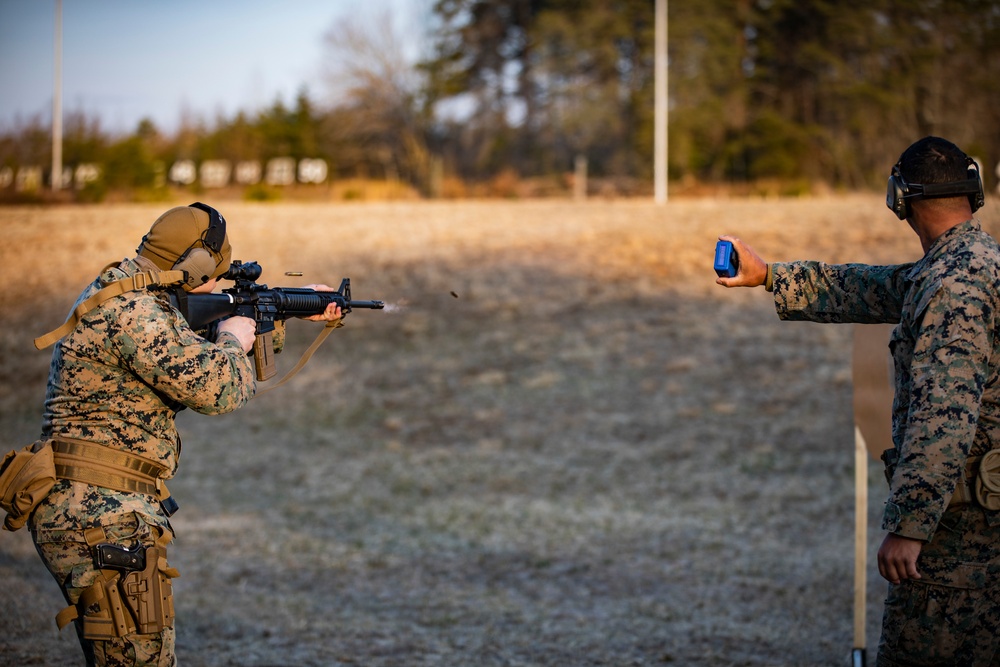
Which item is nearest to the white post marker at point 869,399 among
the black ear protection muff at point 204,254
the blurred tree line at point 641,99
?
the black ear protection muff at point 204,254

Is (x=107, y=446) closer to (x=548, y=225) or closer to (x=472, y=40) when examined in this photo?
(x=548, y=225)

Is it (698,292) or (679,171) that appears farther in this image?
(679,171)

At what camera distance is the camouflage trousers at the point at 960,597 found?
3.15 meters

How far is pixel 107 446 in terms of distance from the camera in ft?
11.4

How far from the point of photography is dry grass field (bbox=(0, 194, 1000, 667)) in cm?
648

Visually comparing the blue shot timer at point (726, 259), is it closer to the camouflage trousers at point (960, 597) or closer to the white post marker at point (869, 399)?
the camouflage trousers at point (960, 597)

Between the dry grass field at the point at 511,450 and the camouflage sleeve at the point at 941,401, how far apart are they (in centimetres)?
310

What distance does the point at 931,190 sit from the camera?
3.30 meters

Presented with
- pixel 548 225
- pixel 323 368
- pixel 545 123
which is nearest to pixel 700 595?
pixel 323 368

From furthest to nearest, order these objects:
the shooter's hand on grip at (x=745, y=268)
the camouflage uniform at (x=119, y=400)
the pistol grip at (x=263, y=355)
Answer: the pistol grip at (x=263, y=355), the shooter's hand on grip at (x=745, y=268), the camouflage uniform at (x=119, y=400)

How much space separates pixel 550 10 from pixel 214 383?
Answer: 36173 mm

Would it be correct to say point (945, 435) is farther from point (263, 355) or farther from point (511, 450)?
point (511, 450)

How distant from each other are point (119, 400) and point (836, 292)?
9.33ft

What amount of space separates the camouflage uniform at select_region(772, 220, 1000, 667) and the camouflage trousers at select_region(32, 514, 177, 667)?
8.64ft
